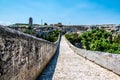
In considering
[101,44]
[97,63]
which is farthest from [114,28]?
[97,63]

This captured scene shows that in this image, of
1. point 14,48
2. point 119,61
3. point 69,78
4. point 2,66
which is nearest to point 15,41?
point 14,48

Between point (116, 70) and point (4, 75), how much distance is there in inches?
250

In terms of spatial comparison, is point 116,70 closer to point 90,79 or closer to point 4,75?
point 90,79

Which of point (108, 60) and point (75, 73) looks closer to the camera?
point (75, 73)

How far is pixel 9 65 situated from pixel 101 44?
79.2 feet

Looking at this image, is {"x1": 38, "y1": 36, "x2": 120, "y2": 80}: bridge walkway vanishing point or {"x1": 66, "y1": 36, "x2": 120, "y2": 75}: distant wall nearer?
{"x1": 38, "y1": 36, "x2": 120, "y2": 80}: bridge walkway vanishing point

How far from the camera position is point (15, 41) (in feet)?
11.4

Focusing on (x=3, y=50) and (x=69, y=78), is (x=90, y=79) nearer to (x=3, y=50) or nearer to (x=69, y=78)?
(x=69, y=78)

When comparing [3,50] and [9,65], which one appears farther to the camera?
[9,65]

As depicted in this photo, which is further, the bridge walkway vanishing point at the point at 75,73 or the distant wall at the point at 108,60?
the distant wall at the point at 108,60

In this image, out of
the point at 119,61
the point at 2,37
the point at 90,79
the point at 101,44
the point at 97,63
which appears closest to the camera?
the point at 2,37

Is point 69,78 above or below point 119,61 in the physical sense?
below

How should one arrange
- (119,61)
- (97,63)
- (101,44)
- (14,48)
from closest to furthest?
(14,48), (119,61), (97,63), (101,44)

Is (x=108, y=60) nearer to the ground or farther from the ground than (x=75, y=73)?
farther from the ground
